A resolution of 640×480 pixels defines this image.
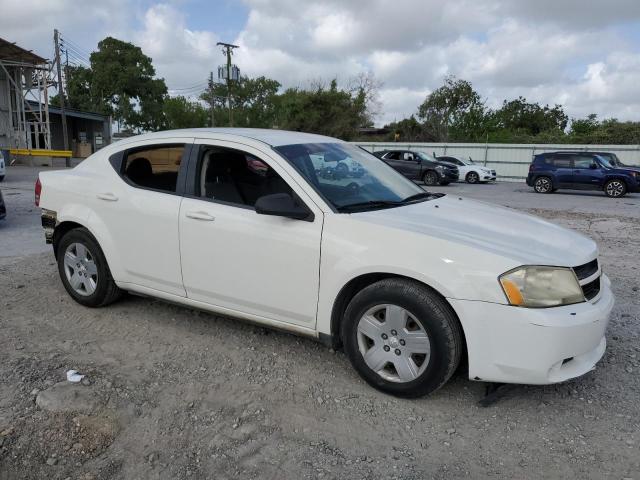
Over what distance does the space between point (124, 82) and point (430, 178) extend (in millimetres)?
38655

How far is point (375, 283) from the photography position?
317 centimetres

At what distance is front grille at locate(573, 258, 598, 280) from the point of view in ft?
9.91

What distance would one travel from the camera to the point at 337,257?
10.7 feet

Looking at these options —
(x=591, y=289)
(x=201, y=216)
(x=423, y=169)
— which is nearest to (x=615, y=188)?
(x=423, y=169)

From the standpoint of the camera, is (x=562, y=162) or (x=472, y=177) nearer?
(x=562, y=162)

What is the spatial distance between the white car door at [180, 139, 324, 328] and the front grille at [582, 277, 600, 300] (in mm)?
1573

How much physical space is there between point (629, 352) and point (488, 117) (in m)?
47.3

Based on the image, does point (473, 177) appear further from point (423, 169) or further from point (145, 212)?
point (145, 212)

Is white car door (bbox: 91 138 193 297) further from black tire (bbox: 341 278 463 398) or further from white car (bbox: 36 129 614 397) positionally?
black tire (bbox: 341 278 463 398)

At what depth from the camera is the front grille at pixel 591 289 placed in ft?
9.96

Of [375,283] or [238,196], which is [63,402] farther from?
[375,283]

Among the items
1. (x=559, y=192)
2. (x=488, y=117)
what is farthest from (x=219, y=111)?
(x=559, y=192)

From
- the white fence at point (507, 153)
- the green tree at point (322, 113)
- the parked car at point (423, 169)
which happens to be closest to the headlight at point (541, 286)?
the parked car at point (423, 169)

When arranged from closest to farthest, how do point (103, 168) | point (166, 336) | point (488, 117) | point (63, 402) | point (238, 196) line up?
point (63, 402) → point (238, 196) → point (166, 336) → point (103, 168) → point (488, 117)
